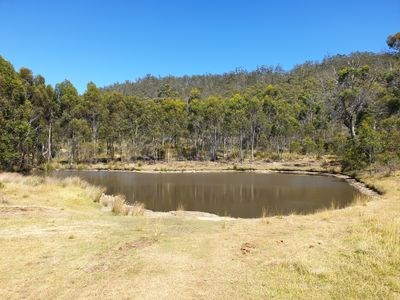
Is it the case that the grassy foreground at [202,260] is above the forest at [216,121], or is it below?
below

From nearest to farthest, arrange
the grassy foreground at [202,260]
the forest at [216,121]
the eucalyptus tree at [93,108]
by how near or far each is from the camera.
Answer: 1. the grassy foreground at [202,260]
2. the forest at [216,121]
3. the eucalyptus tree at [93,108]

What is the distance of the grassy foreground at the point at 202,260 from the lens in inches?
239

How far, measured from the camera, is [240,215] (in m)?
19.2

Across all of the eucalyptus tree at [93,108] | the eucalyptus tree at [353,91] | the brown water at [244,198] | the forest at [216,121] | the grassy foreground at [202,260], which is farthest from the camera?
the eucalyptus tree at [93,108]

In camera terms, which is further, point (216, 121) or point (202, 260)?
point (216, 121)

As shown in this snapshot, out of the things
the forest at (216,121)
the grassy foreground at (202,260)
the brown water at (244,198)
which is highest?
the forest at (216,121)

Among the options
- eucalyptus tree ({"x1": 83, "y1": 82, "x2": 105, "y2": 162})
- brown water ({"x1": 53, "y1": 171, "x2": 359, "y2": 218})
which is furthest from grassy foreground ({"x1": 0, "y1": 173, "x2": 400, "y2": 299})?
eucalyptus tree ({"x1": 83, "y1": 82, "x2": 105, "y2": 162})

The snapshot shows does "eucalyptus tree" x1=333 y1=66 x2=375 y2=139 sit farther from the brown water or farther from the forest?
the brown water

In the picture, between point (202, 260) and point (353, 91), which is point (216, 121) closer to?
point (353, 91)

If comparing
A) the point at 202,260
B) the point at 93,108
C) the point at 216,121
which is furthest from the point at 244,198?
the point at 93,108

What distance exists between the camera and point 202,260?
7.70 m

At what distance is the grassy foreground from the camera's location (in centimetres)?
606

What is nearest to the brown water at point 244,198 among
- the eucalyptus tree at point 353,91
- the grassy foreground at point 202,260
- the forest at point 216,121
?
the grassy foreground at point 202,260

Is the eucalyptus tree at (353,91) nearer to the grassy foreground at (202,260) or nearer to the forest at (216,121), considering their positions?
the forest at (216,121)
